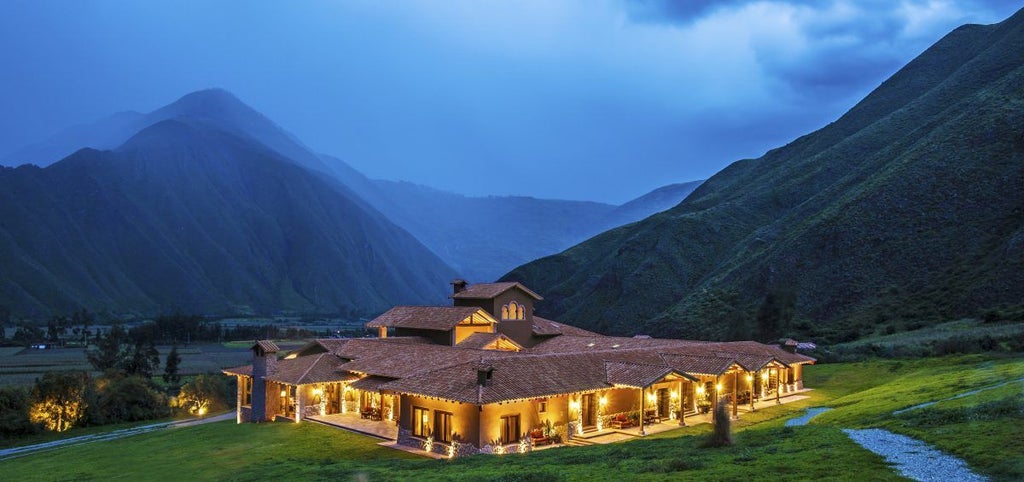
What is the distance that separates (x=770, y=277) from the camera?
86.0m

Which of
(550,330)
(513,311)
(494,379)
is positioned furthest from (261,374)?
(550,330)

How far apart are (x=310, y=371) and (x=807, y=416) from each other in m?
27.0

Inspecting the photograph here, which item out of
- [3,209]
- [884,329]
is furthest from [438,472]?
[3,209]

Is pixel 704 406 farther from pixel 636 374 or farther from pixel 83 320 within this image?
pixel 83 320

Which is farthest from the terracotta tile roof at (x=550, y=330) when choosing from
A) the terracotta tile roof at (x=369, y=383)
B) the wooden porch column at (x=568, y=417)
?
the wooden porch column at (x=568, y=417)

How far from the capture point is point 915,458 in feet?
60.0

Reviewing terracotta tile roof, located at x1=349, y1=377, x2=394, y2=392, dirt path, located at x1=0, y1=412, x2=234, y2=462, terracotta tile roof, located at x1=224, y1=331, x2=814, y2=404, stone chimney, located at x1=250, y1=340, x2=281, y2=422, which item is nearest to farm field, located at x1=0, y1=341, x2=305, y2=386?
dirt path, located at x1=0, y1=412, x2=234, y2=462

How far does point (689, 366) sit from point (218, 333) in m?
111

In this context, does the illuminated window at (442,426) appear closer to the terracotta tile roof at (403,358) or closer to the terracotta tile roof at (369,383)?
the terracotta tile roof at (403,358)

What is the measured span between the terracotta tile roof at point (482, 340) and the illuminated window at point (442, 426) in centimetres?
1363

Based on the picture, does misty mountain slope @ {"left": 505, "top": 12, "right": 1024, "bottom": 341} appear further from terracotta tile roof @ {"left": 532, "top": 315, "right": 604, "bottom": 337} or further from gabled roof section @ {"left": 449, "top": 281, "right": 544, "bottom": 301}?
gabled roof section @ {"left": 449, "top": 281, "right": 544, "bottom": 301}

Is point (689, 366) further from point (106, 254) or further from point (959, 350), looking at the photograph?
point (106, 254)

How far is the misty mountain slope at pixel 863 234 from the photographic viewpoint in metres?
72.7

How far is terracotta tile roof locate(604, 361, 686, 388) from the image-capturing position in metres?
34.4
